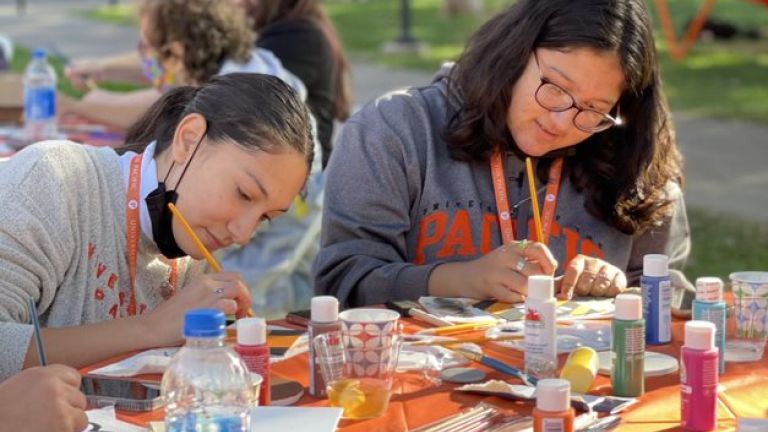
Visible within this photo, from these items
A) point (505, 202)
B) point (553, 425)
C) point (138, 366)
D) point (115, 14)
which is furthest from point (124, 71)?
point (115, 14)

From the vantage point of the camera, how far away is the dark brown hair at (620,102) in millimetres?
2998

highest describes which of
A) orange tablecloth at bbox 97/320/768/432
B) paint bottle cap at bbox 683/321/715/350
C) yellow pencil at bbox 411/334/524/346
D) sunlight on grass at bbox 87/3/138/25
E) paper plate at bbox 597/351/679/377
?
sunlight on grass at bbox 87/3/138/25

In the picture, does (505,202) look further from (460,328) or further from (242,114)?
(242,114)

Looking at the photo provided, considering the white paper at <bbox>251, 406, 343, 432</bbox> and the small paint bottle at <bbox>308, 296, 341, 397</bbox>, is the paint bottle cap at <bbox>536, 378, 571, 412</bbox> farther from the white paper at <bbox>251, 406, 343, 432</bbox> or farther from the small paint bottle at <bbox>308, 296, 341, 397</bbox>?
the small paint bottle at <bbox>308, 296, 341, 397</bbox>

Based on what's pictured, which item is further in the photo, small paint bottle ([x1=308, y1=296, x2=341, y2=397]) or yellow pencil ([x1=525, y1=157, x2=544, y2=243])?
yellow pencil ([x1=525, y1=157, x2=544, y2=243])

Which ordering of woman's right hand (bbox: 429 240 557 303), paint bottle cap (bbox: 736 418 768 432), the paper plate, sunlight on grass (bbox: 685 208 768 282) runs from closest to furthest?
paint bottle cap (bbox: 736 418 768 432)
the paper plate
woman's right hand (bbox: 429 240 557 303)
sunlight on grass (bbox: 685 208 768 282)

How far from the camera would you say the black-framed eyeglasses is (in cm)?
296

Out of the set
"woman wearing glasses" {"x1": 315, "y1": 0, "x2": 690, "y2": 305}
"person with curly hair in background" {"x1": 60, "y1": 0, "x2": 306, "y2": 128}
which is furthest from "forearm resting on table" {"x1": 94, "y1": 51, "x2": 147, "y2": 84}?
"woman wearing glasses" {"x1": 315, "y1": 0, "x2": 690, "y2": 305}

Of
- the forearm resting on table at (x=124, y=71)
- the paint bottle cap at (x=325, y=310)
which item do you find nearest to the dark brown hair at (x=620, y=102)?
the paint bottle cap at (x=325, y=310)

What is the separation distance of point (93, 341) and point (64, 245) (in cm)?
20

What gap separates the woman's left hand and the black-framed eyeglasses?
0.30 metres

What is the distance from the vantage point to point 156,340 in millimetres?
2432

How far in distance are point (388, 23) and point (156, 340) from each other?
15.4 m

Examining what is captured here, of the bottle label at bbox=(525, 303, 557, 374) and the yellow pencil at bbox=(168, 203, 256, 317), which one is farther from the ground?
the yellow pencil at bbox=(168, 203, 256, 317)
